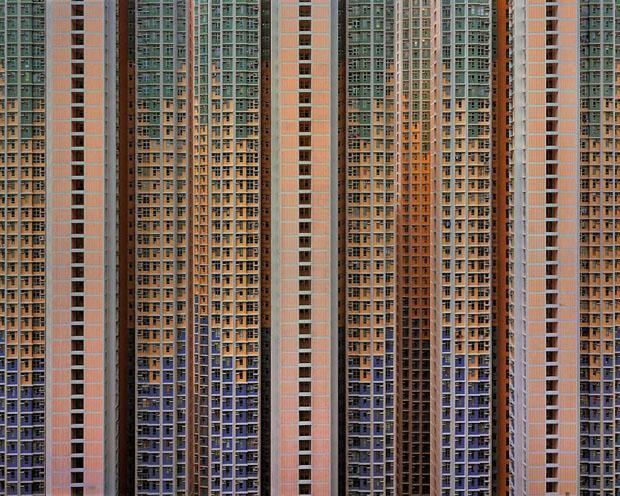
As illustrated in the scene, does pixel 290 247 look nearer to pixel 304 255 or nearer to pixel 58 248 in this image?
pixel 304 255

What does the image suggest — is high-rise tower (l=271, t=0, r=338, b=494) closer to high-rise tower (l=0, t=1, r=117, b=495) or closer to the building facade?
the building facade

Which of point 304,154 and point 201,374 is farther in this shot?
point 201,374

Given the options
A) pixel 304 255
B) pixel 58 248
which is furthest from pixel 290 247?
pixel 58 248

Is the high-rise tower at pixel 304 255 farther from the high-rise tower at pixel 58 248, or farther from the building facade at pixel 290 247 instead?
the high-rise tower at pixel 58 248

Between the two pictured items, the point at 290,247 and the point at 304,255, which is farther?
the point at 304,255

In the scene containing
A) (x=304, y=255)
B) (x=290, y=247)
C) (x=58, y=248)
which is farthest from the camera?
(x=304, y=255)

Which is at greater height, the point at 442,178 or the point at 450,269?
the point at 442,178

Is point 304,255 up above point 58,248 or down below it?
below

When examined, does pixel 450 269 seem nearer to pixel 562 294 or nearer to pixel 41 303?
pixel 562 294

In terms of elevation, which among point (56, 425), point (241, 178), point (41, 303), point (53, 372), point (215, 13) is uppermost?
point (215, 13)

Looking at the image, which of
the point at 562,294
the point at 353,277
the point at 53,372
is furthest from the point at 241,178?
the point at 562,294

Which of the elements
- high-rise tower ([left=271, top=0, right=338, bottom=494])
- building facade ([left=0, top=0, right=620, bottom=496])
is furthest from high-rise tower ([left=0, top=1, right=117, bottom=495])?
high-rise tower ([left=271, top=0, right=338, bottom=494])
